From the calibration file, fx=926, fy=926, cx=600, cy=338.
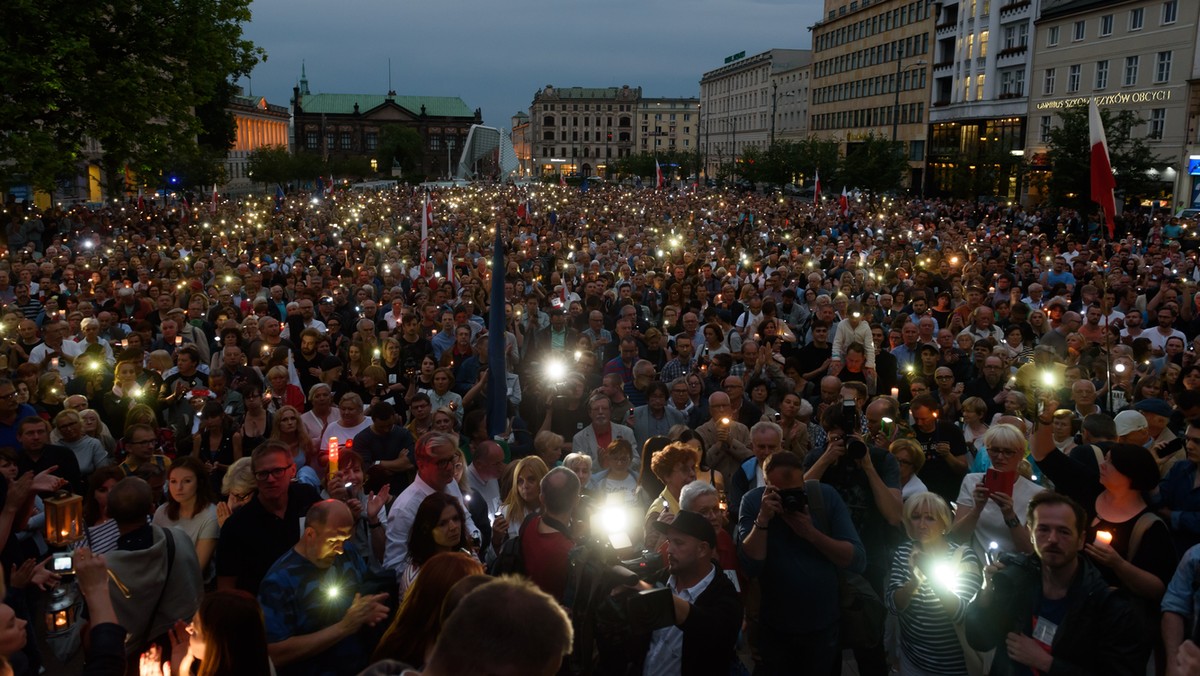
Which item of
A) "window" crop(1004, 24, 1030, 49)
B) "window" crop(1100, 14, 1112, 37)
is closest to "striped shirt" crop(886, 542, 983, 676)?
"window" crop(1100, 14, 1112, 37)

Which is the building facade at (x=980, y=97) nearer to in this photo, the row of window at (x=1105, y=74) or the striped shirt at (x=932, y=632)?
the row of window at (x=1105, y=74)

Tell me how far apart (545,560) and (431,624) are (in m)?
1.06

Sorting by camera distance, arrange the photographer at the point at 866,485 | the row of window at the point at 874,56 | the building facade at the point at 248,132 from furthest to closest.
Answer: the building facade at the point at 248,132
the row of window at the point at 874,56
the photographer at the point at 866,485

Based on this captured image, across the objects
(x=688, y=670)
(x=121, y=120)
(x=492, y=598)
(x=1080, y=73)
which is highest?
(x=1080, y=73)

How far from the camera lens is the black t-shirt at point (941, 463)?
21.7ft

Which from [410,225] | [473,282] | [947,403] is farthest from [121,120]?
[947,403]

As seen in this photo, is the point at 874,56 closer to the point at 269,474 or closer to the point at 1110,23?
the point at 1110,23

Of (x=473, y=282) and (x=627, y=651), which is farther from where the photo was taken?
(x=473, y=282)

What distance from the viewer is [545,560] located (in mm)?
4523

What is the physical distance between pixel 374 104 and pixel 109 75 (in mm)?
141992

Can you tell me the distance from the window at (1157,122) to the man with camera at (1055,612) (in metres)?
44.7

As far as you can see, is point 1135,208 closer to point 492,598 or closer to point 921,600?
point 921,600

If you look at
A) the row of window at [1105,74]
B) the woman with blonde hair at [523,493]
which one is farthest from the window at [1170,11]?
the woman with blonde hair at [523,493]

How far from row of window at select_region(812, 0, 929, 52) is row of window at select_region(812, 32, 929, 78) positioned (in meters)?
1.24
